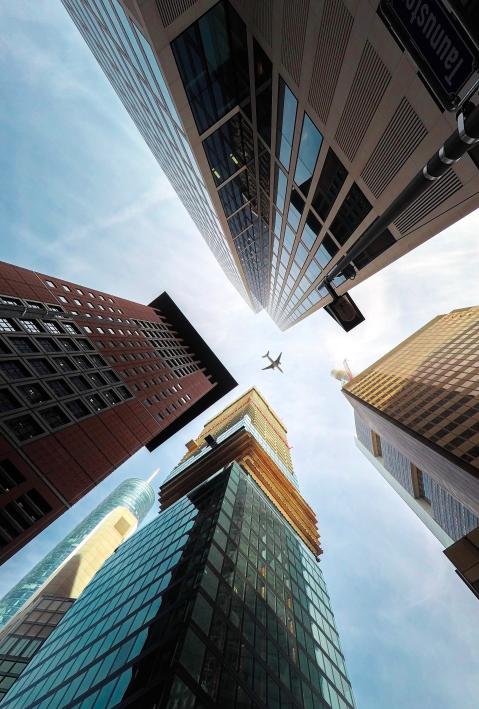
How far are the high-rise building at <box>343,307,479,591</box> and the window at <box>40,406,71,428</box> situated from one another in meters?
34.4

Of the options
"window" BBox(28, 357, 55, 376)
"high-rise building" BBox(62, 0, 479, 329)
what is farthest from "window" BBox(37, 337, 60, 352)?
"high-rise building" BBox(62, 0, 479, 329)

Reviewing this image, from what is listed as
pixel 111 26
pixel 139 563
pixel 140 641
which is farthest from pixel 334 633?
pixel 111 26

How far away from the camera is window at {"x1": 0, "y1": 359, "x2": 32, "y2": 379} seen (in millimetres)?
31859

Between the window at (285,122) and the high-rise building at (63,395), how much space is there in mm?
29517

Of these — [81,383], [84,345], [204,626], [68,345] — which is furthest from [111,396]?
[204,626]

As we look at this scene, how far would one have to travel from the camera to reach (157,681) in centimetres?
1723

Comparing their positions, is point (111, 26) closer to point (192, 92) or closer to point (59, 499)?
point (192, 92)

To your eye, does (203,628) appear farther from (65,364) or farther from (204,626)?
(65,364)

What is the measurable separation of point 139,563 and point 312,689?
2024cm

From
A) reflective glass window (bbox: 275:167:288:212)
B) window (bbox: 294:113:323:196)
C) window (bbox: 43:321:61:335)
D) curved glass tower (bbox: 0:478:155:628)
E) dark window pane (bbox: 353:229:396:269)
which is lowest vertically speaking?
curved glass tower (bbox: 0:478:155:628)

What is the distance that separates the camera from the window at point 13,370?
31859 millimetres

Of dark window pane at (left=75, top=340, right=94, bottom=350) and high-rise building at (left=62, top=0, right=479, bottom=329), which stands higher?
dark window pane at (left=75, top=340, right=94, bottom=350)

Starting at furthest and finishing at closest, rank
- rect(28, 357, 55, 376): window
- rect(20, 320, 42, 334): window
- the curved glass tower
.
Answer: the curved glass tower < rect(20, 320, 42, 334): window < rect(28, 357, 55, 376): window

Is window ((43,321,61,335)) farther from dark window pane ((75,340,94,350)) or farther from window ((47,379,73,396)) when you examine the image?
window ((47,379,73,396))
